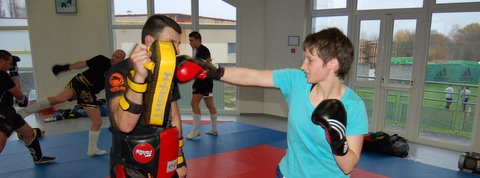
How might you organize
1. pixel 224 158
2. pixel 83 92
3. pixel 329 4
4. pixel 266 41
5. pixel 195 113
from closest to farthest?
pixel 83 92, pixel 224 158, pixel 195 113, pixel 329 4, pixel 266 41

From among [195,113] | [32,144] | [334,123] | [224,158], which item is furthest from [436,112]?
[32,144]

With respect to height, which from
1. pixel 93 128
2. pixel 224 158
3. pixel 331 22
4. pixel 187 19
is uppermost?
pixel 187 19

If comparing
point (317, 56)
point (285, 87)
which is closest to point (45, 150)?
point (285, 87)

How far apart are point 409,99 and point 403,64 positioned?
1.84ft

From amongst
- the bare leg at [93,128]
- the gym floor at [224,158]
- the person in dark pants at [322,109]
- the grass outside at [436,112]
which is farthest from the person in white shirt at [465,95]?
the bare leg at [93,128]

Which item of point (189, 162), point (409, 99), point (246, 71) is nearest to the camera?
point (246, 71)

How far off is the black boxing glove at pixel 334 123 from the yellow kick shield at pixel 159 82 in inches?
21.9

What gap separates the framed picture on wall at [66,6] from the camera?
681 centimetres

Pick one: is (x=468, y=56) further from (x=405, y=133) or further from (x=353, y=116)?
(x=353, y=116)

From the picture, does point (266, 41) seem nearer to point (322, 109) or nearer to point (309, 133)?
point (309, 133)

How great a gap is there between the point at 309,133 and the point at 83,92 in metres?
3.34

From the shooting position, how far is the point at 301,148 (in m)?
1.50

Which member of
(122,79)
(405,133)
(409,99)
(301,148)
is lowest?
(405,133)

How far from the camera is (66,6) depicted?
683 cm
